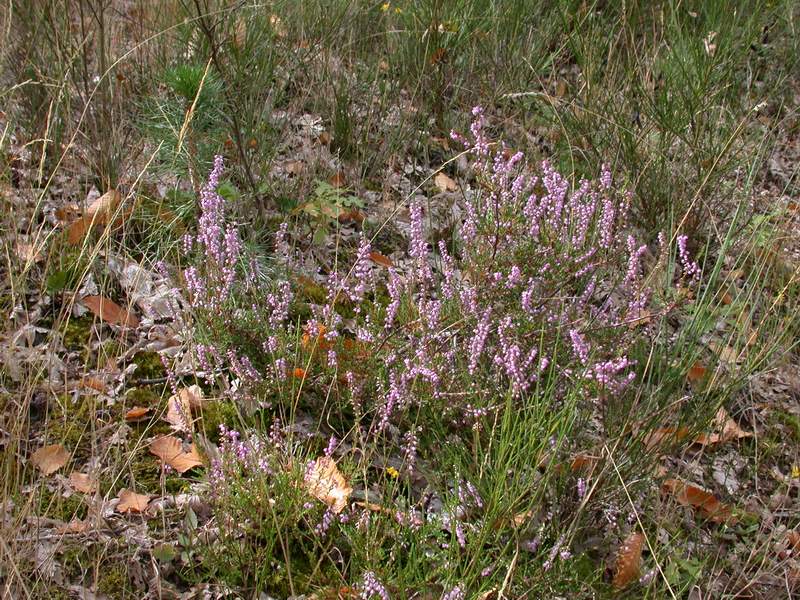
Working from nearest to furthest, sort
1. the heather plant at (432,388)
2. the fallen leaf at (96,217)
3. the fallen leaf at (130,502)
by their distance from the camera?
the heather plant at (432,388)
the fallen leaf at (130,502)
the fallen leaf at (96,217)

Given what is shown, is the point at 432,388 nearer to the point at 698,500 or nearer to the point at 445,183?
the point at 698,500

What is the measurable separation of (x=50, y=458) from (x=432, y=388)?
1026 mm

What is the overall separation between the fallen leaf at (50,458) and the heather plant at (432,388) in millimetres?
410

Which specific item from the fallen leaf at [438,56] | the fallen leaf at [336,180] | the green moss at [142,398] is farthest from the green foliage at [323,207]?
the fallen leaf at [438,56]

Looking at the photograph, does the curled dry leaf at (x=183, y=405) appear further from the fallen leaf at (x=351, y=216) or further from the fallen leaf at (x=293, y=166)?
the fallen leaf at (x=293, y=166)

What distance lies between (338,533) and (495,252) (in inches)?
37.9

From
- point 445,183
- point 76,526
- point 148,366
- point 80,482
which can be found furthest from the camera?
point 445,183

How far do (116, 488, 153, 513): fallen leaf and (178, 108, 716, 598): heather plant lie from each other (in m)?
0.21

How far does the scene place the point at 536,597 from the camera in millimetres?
1888

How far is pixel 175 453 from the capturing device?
2.20m

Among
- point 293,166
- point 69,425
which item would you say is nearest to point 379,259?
point 293,166

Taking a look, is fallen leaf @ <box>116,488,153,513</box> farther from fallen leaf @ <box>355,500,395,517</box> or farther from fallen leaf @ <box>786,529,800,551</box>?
fallen leaf @ <box>786,529,800,551</box>

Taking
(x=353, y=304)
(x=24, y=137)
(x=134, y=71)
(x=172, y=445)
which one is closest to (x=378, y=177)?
(x=353, y=304)

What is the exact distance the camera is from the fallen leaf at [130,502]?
2.02m
